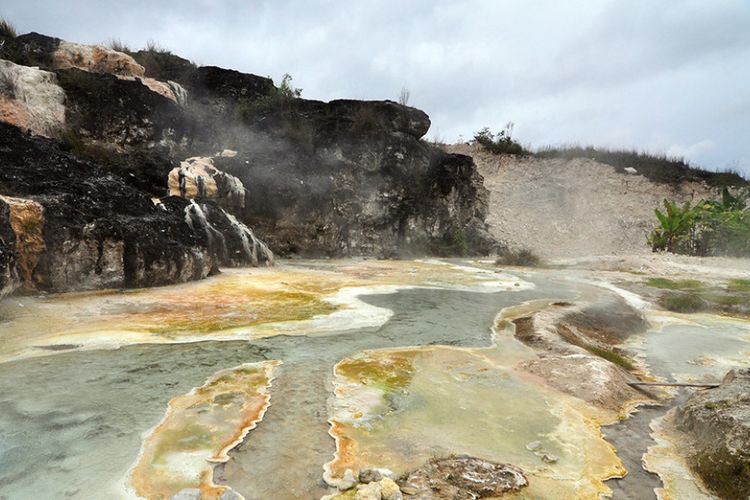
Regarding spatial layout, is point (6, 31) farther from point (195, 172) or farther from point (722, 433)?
point (722, 433)

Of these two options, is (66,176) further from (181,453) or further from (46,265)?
(181,453)

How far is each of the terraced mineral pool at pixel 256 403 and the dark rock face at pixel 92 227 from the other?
1050 mm

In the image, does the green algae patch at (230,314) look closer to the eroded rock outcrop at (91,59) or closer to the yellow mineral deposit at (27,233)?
the yellow mineral deposit at (27,233)

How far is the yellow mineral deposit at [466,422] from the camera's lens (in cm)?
275

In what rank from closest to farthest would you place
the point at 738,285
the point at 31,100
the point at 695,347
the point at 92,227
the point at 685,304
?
the point at 695,347, the point at 92,227, the point at 685,304, the point at 738,285, the point at 31,100

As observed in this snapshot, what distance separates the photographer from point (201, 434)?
302 centimetres

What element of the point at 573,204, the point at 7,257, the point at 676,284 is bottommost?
the point at 676,284

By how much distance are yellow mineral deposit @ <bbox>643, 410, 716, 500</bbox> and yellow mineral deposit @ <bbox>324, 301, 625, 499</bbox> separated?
0.82 ft

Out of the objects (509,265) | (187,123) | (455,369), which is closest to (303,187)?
(187,123)

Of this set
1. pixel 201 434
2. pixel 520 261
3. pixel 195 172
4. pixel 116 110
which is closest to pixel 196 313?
pixel 201 434

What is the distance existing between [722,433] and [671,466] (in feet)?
1.34

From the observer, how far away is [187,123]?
17.1 meters

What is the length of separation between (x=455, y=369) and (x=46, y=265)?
7065 mm

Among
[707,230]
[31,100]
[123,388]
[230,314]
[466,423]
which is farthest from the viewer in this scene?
[707,230]
